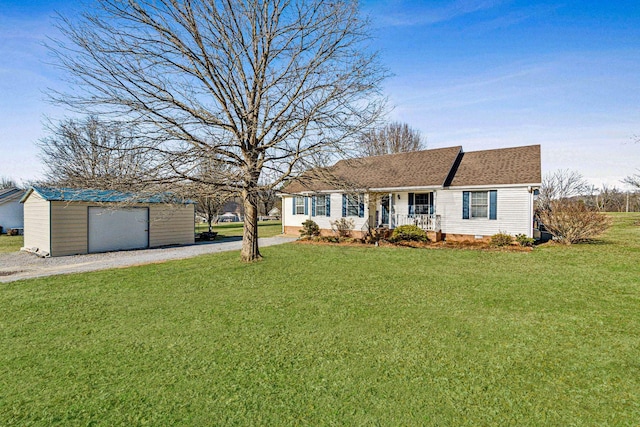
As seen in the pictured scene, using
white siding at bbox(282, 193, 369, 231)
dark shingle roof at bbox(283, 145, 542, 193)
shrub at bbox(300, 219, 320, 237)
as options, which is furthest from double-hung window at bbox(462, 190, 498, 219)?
shrub at bbox(300, 219, 320, 237)

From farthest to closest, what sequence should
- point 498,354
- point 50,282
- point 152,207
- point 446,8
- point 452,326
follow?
1. point 152,207
2. point 446,8
3. point 50,282
4. point 452,326
5. point 498,354

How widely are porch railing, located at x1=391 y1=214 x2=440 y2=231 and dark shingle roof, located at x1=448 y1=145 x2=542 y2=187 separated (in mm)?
2009

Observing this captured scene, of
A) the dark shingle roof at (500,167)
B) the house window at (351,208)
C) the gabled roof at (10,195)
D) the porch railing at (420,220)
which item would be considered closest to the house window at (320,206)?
the house window at (351,208)

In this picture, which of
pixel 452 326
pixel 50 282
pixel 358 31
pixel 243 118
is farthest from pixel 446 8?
pixel 50 282

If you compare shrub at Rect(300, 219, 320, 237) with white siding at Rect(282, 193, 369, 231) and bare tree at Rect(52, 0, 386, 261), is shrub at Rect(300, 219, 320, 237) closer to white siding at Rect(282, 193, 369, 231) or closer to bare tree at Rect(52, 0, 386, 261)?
white siding at Rect(282, 193, 369, 231)

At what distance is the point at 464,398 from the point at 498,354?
1217mm

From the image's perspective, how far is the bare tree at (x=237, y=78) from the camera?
25.2 ft

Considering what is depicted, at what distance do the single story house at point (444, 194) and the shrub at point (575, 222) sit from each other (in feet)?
4.20

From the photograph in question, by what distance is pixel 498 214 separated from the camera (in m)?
14.1

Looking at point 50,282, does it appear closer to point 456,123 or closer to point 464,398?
point 464,398

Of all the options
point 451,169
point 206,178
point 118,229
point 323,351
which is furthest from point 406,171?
point 118,229

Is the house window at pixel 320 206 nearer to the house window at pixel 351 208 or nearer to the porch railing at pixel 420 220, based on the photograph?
the house window at pixel 351 208

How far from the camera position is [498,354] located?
3.71m

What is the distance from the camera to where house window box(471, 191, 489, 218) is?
47.4ft
